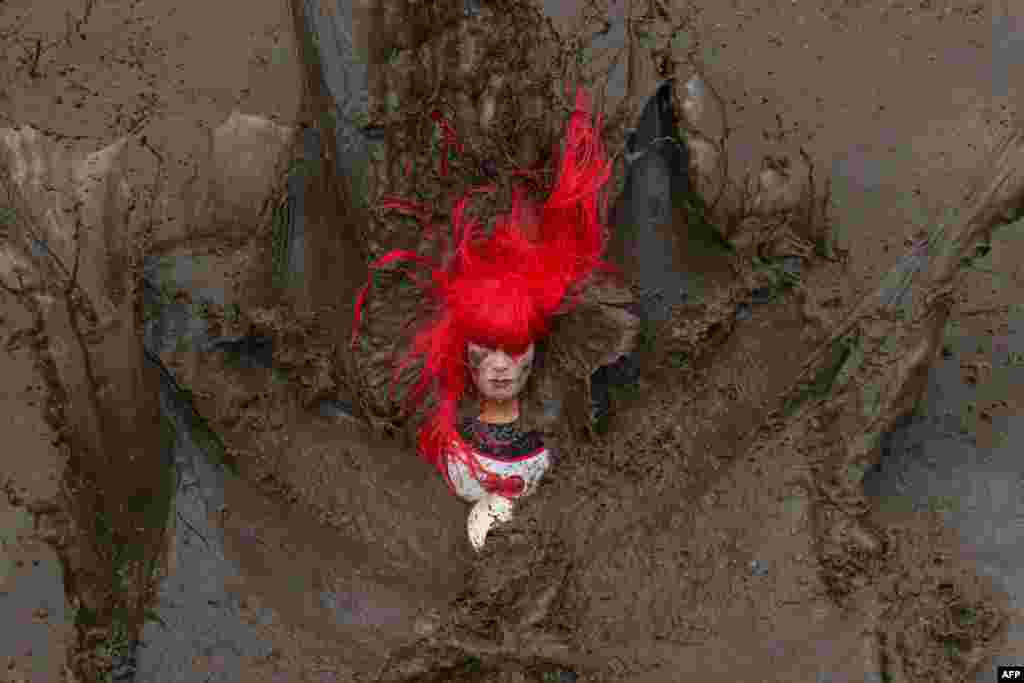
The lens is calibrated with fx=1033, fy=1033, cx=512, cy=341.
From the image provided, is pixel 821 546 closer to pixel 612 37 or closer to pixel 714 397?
pixel 714 397

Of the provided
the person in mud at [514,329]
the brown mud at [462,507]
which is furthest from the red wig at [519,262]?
the brown mud at [462,507]

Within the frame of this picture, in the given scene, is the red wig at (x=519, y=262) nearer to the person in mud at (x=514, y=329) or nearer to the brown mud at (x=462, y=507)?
the person in mud at (x=514, y=329)

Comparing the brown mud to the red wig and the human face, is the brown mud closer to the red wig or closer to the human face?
the red wig

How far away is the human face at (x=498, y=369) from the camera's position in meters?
2.99

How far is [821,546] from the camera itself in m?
2.98

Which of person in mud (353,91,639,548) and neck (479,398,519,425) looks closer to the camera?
person in mud (353,91,639,548)

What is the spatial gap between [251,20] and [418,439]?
1707mm

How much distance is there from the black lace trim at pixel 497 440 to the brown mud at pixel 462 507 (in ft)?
0.52

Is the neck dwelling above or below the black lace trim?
above

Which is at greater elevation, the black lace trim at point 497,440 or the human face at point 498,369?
the human face at point 498,369

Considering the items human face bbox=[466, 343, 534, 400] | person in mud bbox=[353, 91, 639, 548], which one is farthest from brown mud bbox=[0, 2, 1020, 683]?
human face bbox=[466, 343, 534, 400]

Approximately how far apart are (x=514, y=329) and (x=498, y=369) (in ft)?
0.47

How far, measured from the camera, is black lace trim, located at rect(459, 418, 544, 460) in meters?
3.11

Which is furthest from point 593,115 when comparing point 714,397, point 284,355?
point 284,355
